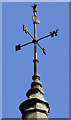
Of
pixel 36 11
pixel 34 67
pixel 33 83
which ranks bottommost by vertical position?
pixel 33 83

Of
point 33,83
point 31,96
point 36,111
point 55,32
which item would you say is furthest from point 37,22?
point 36,111

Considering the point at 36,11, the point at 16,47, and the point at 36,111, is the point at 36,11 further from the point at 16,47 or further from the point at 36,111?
the point at 36,111

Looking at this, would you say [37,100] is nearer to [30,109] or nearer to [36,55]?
[30,109]

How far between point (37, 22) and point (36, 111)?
335 centimetres

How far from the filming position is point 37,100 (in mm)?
6789

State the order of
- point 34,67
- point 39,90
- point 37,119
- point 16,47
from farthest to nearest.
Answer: point 16,47 < point 34,67 < point 39,90 < point 37,119

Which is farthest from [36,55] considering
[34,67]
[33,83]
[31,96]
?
[31,96]

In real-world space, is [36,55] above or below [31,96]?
above

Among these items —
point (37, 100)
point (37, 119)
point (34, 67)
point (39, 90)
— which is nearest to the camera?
point (37, 119)

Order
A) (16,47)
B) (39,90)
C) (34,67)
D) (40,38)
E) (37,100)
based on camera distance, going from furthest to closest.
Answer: (16,47) → (40,38) → (34,67) → (39,90) → (37,100)

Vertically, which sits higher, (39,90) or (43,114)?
(39,90)

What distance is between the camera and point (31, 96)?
7.06 metres

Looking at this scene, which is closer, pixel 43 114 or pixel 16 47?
pixel 43 114

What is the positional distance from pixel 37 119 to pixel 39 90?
1174 mm
